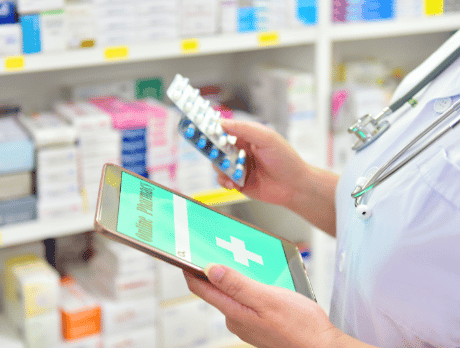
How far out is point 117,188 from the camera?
0.79 m

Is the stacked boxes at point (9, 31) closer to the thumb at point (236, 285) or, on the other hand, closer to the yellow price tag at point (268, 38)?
the yellow price tag at point (268, 38)

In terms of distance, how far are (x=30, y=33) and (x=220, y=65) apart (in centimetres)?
87

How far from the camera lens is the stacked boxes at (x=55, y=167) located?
1.51 m

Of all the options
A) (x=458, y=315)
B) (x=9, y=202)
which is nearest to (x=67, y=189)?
(x=9, y=202)

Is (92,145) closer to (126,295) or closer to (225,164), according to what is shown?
(126,295)

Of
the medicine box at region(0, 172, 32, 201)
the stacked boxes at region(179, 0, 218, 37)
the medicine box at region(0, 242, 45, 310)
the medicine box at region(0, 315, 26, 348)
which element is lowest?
the medicine box at region(0, 315, 26, 348)

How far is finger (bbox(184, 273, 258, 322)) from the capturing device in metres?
0.73

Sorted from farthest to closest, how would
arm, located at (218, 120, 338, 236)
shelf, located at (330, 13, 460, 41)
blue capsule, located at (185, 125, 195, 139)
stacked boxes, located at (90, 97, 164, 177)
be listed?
shelf, located at (330, 13, 460, 41), stacked boxes, located at (90, 97, 164, 177), arm, located at (218, 120, 338, 236), blue capsule, located at (185, 125, 195, 139)

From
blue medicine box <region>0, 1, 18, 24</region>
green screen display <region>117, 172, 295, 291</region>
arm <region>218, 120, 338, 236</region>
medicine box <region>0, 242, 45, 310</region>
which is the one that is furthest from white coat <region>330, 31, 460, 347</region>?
medicine box <region>0, 242, 45, 310</region>

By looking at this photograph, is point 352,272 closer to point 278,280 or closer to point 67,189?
point 278,280

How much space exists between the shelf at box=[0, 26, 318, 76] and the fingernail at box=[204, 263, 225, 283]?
0.96 meters

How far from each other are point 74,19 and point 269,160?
770 millimetres

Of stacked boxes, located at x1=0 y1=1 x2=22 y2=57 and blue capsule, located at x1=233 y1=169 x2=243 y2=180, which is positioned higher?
stacked boxes, located at x1=0 y1=1 x2=22 y2=57

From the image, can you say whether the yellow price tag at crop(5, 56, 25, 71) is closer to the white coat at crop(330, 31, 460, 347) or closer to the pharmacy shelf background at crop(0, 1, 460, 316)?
the pharmacy shelf background at crop(0, 1, 460, 316)
